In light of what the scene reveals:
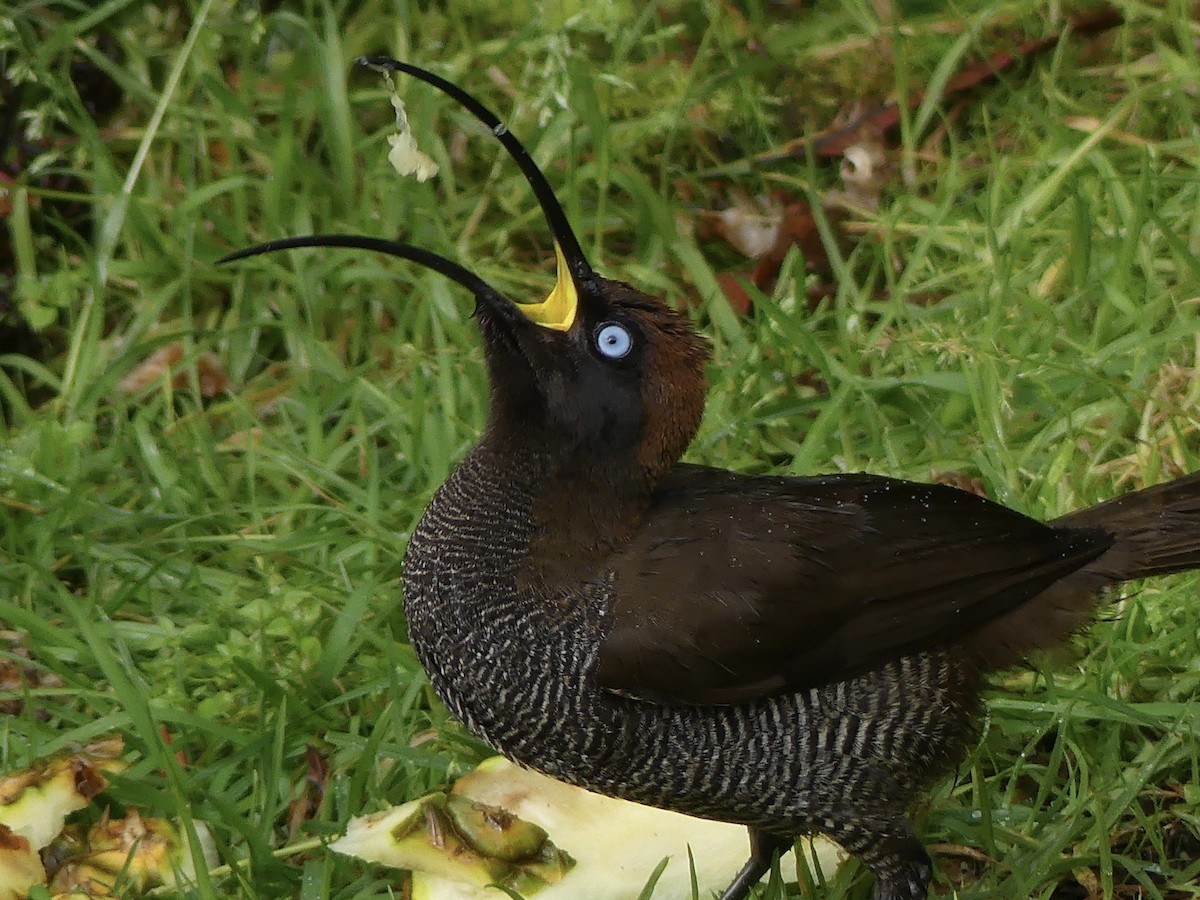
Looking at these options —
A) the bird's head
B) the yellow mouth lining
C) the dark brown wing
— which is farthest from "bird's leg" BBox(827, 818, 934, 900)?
the yellow mouth lining

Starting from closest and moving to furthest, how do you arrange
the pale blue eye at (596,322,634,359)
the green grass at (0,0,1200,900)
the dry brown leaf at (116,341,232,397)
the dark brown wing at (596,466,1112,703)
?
the dark brown wing at (596,466,1112,703) → the pale blue eye at (596,322,634,359) → the green grass at (0,0,1200,900) → the dry brown leaf at (116,341,232,397)

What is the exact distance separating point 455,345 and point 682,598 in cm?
205

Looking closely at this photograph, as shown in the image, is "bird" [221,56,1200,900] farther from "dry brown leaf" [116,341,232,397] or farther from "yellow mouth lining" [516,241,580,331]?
"dry brown leaf" [116,341,232,397]

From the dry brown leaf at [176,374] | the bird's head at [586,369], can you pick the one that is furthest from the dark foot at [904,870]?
the dry brown leaf at [176,374]

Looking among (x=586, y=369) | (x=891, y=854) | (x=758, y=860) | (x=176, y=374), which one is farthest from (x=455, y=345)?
(x=891, y=854)

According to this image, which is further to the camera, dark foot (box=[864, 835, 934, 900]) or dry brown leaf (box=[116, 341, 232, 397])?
dry brown leaf (box=[116, 341, 232, 397])

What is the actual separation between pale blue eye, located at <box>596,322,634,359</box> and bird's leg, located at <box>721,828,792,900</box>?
1155 mm

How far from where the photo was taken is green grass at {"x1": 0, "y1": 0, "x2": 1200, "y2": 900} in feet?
13.2

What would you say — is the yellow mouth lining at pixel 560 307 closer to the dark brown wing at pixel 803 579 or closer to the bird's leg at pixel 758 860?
the dark brown wing at pixel 803 579

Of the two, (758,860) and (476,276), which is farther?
(758,860)

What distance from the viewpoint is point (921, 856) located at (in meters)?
3.55

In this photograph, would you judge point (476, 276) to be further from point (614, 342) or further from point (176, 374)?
point (176, 374)

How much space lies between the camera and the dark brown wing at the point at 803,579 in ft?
11.0

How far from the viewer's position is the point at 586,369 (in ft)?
11.3
